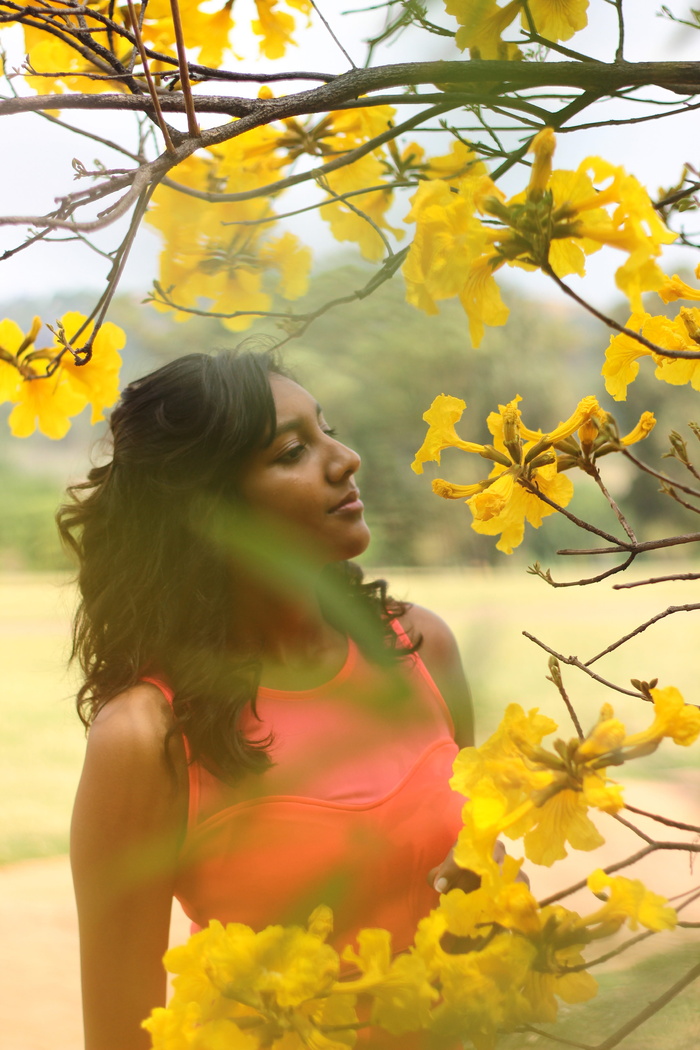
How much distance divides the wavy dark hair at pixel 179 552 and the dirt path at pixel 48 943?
5.38 feet

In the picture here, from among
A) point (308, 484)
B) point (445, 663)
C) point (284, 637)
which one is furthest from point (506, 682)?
point (445, 663)

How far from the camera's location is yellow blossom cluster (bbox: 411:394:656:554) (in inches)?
13.4

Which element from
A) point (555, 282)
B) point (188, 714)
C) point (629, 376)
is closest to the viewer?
point (555, 282)

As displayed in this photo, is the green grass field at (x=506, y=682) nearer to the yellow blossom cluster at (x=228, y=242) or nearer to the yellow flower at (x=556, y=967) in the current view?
the yellow flower at (x=556, y=967)

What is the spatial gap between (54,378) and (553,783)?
0.38m

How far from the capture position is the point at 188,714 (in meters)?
0.69

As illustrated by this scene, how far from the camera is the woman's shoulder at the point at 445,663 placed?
2.98 feet

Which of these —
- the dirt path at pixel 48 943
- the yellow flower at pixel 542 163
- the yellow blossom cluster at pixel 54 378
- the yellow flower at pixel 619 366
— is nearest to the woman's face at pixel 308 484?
the yellow blossom cluster at pixel 54 378

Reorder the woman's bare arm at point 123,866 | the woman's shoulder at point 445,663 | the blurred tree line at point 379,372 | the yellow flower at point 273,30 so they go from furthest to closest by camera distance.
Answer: the woman's shoulder at point 445,663, the woman's bare arm at point 123,866, the yellow flower at point 273,30, the blurred tree line at point 379,372

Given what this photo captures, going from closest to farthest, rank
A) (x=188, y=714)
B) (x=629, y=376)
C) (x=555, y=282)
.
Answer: (x=555, y=282) → (x=629, y=376) → (x=188, y=714)

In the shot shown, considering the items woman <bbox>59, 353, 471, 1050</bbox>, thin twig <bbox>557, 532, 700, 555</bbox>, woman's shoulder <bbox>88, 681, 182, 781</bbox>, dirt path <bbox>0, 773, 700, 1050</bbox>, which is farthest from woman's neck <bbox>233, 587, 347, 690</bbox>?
dirt path <bbox>0, 773, 700, 1050</bbox>

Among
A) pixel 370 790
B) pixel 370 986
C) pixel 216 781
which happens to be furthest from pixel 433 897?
pixel 370 986

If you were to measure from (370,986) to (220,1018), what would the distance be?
5cm

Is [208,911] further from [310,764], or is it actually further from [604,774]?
[604,774]
